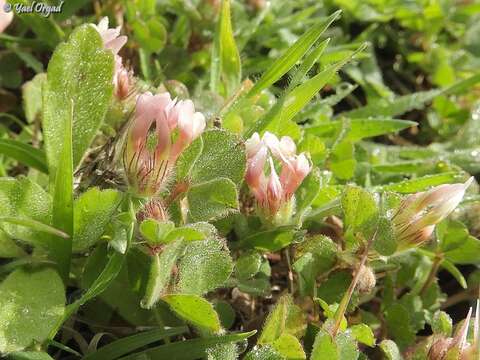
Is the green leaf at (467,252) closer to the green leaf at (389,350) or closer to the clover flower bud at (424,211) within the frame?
the clover flower bud at (424,211)

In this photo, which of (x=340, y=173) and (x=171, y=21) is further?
(x=171, y=21)

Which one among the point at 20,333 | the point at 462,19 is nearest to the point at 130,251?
the point at 20,333

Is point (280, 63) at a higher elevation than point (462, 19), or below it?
higher

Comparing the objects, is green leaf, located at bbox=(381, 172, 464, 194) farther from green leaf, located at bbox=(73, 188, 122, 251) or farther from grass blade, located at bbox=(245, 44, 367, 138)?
green leaf, located at bbox=(73, 188, 122, 251)

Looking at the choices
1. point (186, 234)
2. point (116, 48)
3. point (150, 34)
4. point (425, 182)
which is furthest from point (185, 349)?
point (150, 34)

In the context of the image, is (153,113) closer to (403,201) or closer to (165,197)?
(165,197)

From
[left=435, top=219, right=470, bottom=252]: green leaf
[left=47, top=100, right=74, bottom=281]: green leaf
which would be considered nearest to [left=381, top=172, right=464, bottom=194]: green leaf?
[left=435, top=219, right=470, bottom=252]: green leaf
